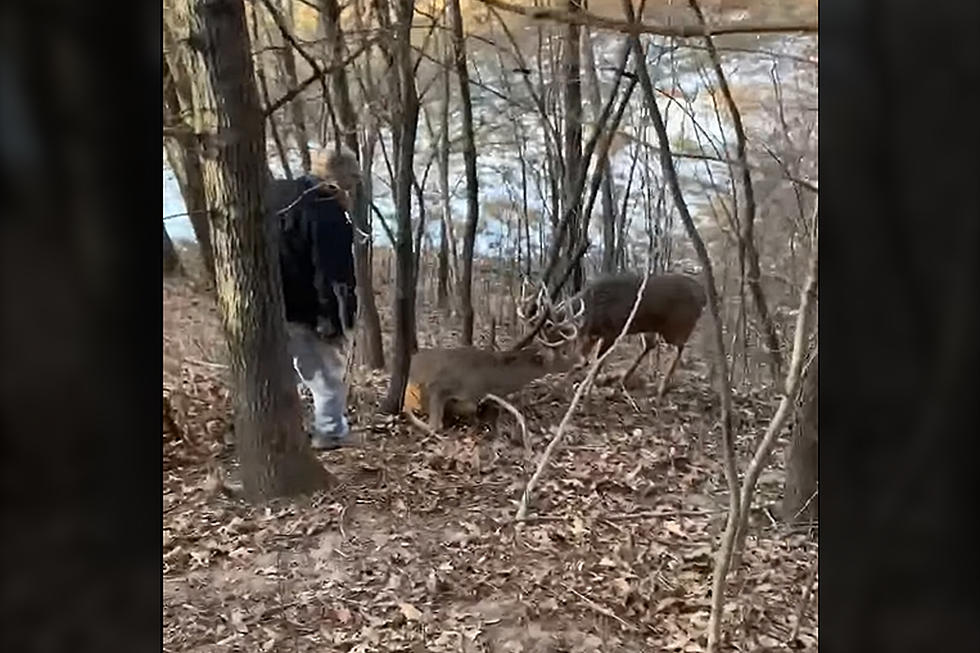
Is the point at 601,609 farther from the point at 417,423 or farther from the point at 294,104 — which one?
the point at 294,104

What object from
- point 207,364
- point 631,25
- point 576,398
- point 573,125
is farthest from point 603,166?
point 207,364

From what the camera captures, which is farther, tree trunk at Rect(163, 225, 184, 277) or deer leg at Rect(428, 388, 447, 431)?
deer leg at Rect(428, 388, 447, 431)

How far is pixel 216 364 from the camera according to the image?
40.4 inches

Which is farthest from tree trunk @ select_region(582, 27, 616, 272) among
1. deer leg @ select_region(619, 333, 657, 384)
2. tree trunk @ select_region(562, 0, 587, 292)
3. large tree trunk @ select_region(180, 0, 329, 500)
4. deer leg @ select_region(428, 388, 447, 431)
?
large tree trunk @ select_region(180, 0, 329, 500)

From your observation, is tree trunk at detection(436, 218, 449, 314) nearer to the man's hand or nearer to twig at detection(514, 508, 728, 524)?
the man's hand

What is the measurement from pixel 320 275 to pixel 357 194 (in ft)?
0.32

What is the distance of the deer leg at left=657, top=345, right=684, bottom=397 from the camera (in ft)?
3.65

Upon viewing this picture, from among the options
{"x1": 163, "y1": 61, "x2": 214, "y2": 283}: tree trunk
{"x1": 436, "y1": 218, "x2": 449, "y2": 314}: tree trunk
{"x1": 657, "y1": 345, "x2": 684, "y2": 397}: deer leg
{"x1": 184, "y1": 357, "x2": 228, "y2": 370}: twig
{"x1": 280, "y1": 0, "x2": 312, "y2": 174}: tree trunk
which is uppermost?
{"x1": 280, "y1": 0, "x2": 312, "y2": 174}: tree trunk

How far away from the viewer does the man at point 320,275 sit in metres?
1.05

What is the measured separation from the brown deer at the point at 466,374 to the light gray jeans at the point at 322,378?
0.08 m

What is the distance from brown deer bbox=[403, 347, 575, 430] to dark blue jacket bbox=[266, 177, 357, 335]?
105 mm

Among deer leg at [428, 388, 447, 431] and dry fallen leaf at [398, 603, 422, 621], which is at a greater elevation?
deer leg at [428, 388, 447, 431]

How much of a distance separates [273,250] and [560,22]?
15.8 inches
